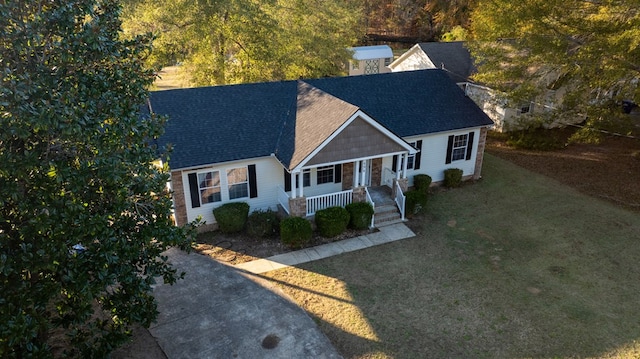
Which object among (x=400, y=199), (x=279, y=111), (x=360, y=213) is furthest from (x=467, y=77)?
(x=360, y=213)

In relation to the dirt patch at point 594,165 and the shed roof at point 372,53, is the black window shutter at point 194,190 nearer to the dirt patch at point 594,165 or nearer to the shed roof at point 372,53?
the dirt patch at point 594,165

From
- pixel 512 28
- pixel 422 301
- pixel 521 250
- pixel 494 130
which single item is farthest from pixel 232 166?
pixel 494 130

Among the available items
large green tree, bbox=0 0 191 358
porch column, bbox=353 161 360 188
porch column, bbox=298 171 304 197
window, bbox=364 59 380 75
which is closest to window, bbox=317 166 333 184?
porch column, bbox=353 161 360 188

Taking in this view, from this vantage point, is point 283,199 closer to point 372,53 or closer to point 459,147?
point 459,147

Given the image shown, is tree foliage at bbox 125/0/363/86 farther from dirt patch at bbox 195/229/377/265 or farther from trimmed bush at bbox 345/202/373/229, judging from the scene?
trimmed bush at bbox 345/202/373/229

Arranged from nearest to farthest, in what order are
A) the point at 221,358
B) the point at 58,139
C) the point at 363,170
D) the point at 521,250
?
the point at 58,139 < the point at 221,358 < the point at 521,250 < the point at 363,170

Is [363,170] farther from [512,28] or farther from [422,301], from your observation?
[512,28]

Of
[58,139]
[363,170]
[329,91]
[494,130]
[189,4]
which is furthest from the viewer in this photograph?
[494,130]
